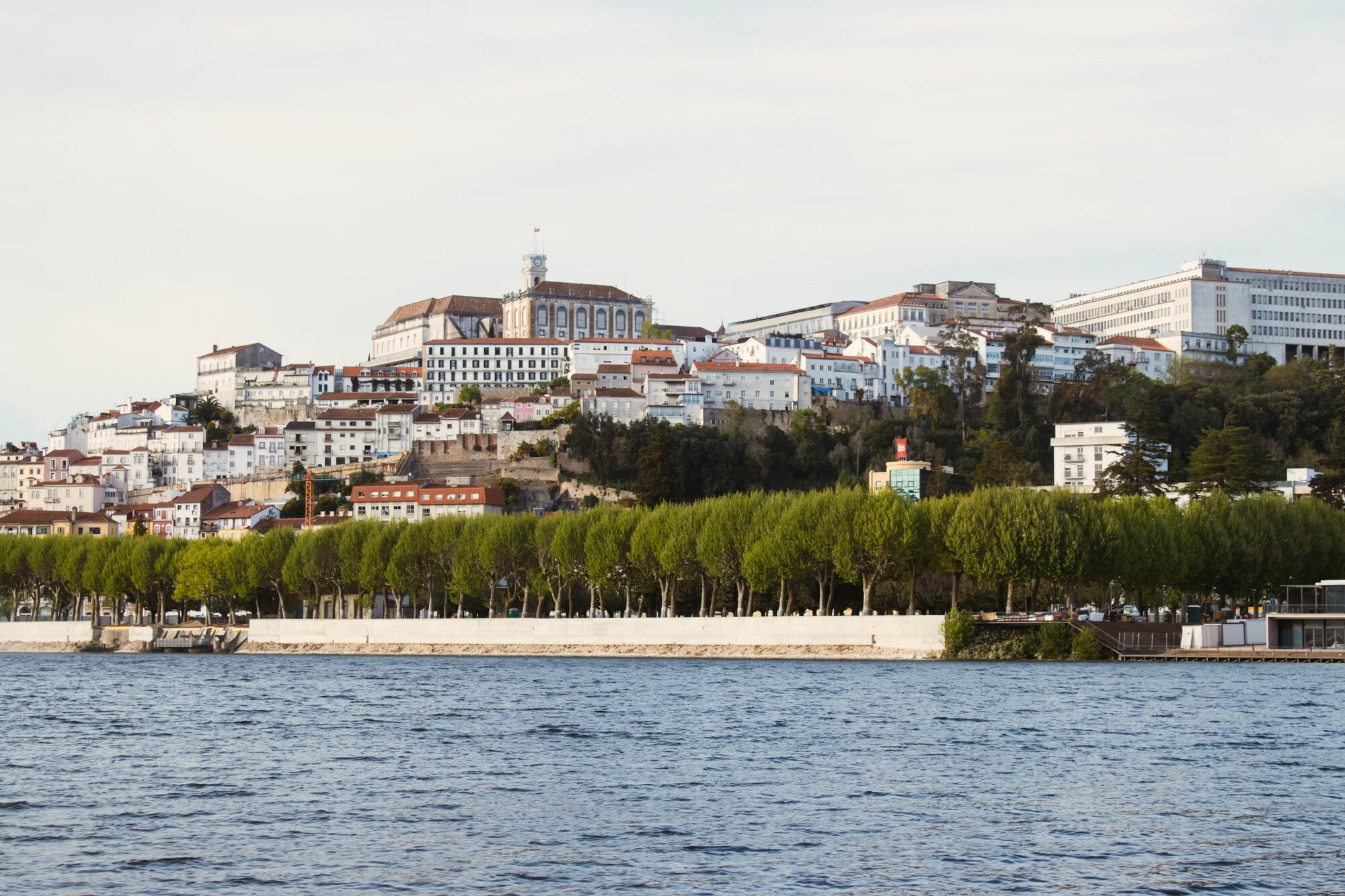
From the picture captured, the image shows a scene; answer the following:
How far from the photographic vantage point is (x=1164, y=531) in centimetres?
6309

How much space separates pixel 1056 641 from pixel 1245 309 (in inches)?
3916

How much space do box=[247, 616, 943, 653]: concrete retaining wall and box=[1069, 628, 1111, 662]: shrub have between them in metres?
4.50

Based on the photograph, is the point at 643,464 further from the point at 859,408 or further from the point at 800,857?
the point at 800,857

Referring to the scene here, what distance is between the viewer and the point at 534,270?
173 m

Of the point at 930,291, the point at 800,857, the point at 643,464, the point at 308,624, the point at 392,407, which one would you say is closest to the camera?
the point at 800,857

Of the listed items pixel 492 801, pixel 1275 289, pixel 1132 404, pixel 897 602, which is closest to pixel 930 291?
pixel 1275 289

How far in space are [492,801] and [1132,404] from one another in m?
91.4

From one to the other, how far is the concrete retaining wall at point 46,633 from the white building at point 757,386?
5790cm

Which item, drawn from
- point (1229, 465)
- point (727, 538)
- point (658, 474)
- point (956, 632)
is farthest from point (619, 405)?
point (956, 632)

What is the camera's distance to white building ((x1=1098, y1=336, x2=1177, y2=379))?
143125 mm

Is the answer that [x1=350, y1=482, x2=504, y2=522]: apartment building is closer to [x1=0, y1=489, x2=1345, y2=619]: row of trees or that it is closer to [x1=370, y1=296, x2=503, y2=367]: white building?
[x1=0, y1=489, x2=1345, y2=619]: row of trees

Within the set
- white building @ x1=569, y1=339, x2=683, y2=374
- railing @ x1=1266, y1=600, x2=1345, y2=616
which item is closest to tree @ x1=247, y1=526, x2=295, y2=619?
railing @ x1=1266, y1=600, x2=1345, y2=616

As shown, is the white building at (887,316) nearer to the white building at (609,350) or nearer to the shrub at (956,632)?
the white building at (609,350)

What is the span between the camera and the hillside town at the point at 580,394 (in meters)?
121
